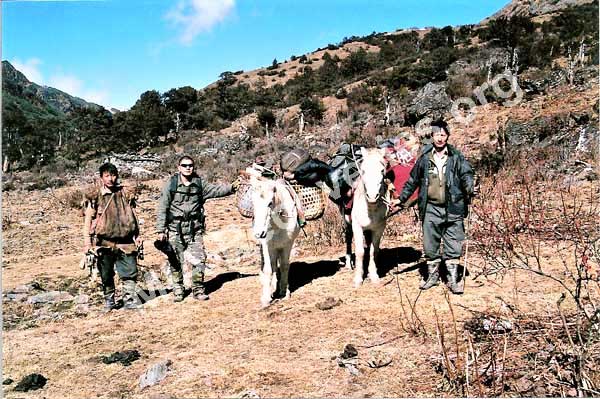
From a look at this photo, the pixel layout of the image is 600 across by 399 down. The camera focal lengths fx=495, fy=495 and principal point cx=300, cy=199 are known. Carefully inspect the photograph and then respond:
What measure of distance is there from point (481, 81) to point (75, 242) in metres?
20.5

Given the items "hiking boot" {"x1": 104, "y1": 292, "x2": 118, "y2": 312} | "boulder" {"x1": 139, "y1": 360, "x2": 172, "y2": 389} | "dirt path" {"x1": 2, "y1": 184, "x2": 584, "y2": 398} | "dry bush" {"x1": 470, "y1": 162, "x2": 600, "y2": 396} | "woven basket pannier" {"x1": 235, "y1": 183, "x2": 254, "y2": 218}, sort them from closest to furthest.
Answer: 1. "dry bush" {"x1": 470, "y1": 162, "x2": 600, "y2": 396}
2. "dirt path" {"x1": 2, "y1": 184, "x2": 584, "y2": 398}
3. "boulder" {"x1": 139, "y1": 360, "x2": 172, "y2": 389}
4. "woven basket pannier" {"x1": 235, "y1": 183, "x2": 254, "y2": 218}
5. "hiking boot" {"x1": 104, "y1": 292, "x2": 118, "y2": 312}

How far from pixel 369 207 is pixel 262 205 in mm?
1463

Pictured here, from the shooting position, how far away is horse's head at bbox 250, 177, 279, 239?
5.09 meters

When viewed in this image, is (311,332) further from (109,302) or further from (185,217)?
(109,302)

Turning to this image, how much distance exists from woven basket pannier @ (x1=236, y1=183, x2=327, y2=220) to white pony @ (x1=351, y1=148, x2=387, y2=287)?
1.57 ft

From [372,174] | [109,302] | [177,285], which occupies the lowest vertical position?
[109,302]

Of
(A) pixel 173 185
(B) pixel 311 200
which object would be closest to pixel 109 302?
(A) pixel 173 185

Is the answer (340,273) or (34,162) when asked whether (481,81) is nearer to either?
(340,273)

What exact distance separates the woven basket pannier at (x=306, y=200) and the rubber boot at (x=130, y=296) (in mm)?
1824

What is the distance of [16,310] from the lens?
691 cm

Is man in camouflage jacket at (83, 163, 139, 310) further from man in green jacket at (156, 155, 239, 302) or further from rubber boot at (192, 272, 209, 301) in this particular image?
rubber boot at (192, 272, 209, 301)

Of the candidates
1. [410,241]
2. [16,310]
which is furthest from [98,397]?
[410,241]

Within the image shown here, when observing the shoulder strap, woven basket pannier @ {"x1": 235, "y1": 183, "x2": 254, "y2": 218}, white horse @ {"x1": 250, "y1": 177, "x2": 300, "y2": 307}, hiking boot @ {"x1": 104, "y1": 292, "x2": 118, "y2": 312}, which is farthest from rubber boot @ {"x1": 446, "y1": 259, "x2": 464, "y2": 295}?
hiking boot @ {"x1": 104, "y1": 292, "x2": 118, "y2": 312}

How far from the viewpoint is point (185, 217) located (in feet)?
20.5
